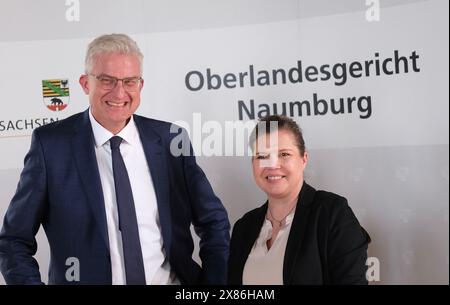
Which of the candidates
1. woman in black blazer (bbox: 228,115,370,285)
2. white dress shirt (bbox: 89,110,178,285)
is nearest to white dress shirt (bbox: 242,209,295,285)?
woman in black blazer (bbox: 228,115,370,285)

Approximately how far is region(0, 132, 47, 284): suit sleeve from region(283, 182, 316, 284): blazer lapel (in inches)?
42.7

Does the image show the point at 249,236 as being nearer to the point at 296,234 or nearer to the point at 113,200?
the point at 296,234

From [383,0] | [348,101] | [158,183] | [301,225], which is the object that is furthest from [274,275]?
[383,0]

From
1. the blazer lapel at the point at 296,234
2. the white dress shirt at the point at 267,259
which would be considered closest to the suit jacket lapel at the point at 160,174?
the white dress shirt at the point at 267,259

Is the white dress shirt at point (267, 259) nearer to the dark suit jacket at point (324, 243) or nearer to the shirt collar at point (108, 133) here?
the dark suit jacket at point (324, 243)

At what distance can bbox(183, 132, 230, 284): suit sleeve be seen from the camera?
2.62m

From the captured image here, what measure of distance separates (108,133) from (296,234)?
3.07 feet

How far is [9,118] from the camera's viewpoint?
278 centimetres

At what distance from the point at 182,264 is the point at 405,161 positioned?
1.08 metres

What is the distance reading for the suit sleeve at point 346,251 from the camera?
90.5 inches

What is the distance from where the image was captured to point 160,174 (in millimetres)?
2611

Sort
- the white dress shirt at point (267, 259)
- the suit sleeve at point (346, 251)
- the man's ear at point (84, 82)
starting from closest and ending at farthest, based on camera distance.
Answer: the suit sleeve at point (346, 251)
the white dress shirt at point (267, 259)
the man's ear at point (84, 82)
